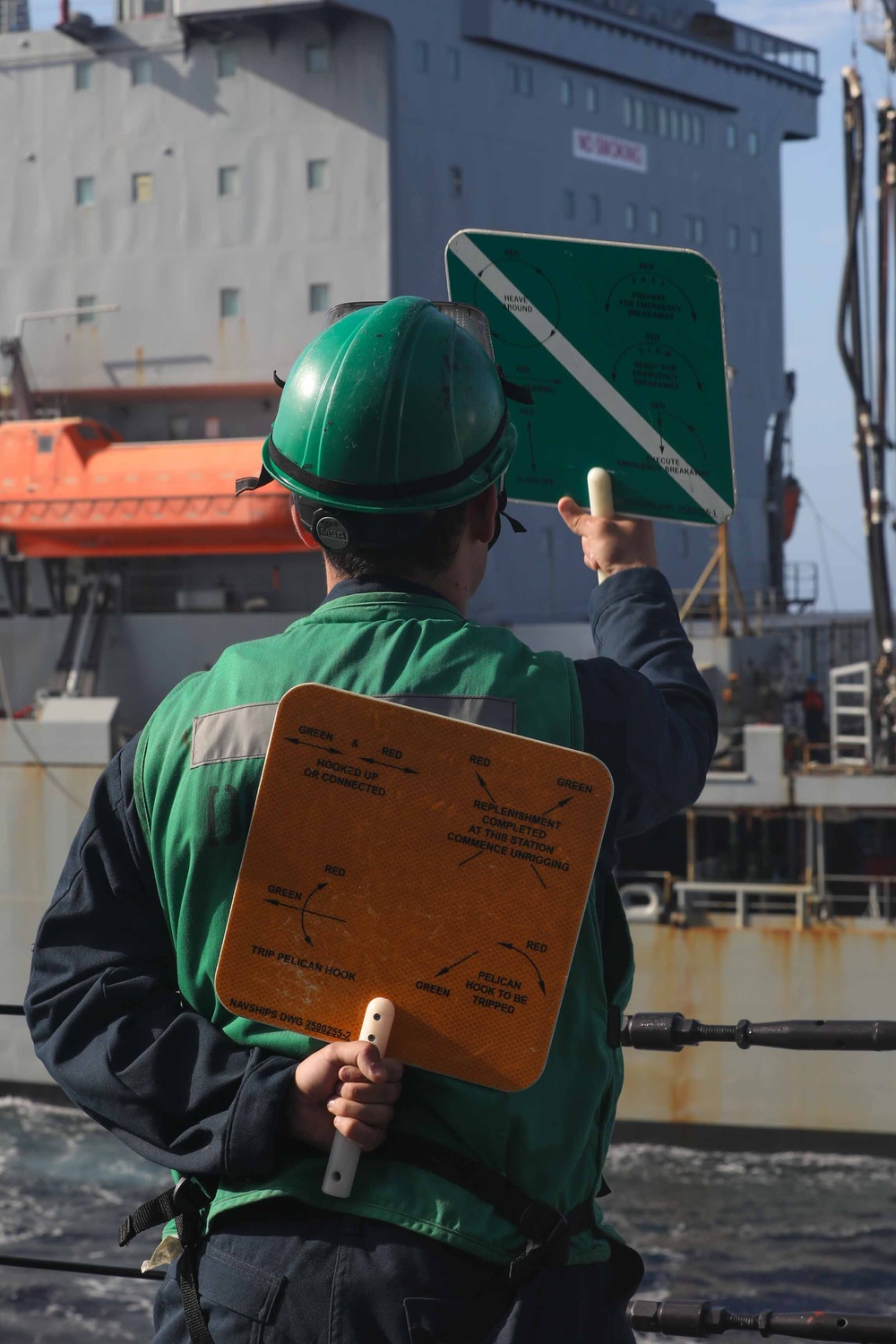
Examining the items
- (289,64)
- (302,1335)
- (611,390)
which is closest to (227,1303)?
(302,1335)

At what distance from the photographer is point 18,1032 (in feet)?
46.4

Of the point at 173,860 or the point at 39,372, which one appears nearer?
the point at 173,860

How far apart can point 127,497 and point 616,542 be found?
14.6 m

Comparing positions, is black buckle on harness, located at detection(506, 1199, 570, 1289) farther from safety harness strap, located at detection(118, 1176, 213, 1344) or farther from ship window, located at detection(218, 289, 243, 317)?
ship window, located at detection(218, 289, 243, 317)

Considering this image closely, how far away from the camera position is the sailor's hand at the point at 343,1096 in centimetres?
129

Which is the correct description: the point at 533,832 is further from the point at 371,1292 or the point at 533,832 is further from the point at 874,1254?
the point at 874,1254

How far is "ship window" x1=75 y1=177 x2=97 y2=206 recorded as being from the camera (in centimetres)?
1738

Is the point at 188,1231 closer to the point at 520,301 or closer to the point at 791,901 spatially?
the point at 520,301

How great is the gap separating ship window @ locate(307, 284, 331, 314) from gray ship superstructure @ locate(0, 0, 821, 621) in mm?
20

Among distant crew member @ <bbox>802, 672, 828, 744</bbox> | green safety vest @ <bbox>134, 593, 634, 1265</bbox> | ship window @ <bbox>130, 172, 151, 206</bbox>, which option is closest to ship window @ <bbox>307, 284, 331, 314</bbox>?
ship window @ <bbox>130, 172, 151, 206</bbox>

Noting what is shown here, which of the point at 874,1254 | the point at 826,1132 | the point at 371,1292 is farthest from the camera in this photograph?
the point at 826,1132

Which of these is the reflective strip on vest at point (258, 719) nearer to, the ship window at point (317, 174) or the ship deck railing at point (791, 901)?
the ship deck railing at point (791, 901)

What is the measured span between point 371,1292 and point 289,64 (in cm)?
1700

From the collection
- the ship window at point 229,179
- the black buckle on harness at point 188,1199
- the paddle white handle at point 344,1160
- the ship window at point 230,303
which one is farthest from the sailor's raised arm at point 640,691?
the ship window at point 229,179
